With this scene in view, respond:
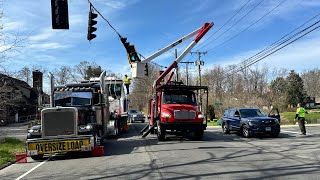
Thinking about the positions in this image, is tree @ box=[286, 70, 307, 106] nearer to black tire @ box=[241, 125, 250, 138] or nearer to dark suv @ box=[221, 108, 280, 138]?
dark suv @ box=[221, 108, 280, 138]

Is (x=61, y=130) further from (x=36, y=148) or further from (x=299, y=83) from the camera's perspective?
(x=299, y=83)

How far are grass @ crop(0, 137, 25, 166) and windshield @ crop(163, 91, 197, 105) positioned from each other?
7426mm

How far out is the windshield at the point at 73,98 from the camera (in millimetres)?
17625

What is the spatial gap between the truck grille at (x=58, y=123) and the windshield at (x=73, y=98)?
109 inches

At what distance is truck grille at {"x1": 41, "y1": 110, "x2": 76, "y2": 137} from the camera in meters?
14.7

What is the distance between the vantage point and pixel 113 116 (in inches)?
928

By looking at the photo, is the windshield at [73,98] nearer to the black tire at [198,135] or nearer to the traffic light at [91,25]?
the traffic light at [91,25]

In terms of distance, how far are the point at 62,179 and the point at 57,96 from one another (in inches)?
330

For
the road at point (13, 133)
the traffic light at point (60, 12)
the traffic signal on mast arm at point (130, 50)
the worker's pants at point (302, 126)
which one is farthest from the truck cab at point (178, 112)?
the road at point (13, 133)

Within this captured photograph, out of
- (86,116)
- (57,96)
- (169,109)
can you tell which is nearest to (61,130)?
(86,116)

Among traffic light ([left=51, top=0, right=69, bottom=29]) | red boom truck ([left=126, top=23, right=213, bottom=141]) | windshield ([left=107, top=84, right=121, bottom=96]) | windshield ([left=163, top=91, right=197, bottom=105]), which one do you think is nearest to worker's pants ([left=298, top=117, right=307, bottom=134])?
red boom truck ([left=126, top=23, right=213, bottom=141])

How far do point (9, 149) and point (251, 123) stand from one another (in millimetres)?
12214

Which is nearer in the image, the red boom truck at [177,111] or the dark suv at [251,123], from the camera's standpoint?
the red boom truck at [177,111]

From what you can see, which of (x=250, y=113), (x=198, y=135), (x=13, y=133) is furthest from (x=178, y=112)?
(x=13, y=133)
